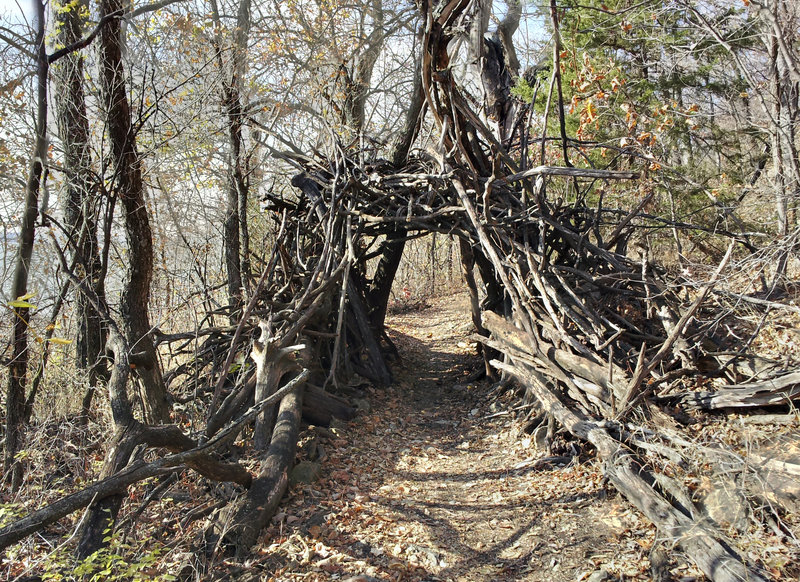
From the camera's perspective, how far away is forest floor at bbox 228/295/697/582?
138 inches

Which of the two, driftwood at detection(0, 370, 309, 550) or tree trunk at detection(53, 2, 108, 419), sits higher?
tree trunk at detection(53, 2, 108, 419)

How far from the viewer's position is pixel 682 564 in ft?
10.2

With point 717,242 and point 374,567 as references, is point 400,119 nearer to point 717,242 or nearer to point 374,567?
point 717,242

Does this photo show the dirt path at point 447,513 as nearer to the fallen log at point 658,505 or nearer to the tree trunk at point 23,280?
the fallen log at point 658,505

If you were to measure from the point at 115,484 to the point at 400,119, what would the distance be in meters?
11.1

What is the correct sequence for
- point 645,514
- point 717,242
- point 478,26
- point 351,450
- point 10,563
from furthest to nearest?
point 717,242 < point 478,26 < point 351,450 < point 10,563 < point 645,514

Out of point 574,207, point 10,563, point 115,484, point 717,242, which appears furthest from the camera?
point 717,242

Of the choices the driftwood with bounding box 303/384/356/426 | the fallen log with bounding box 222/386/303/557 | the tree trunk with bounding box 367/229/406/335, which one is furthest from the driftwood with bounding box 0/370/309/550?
the tree trunk with bounding box 367/229/406/335

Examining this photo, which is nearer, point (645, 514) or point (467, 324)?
point (645, 514)

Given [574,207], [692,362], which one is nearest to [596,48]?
[574,207]

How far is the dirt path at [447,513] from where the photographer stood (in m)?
3.50

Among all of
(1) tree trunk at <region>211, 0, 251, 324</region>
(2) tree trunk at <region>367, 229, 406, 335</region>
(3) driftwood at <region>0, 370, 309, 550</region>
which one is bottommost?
(3) driftwood at <region>0, 370, 309, 550</region>

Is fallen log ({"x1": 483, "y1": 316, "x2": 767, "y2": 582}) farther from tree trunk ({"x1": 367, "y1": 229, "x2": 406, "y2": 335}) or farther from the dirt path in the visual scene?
tree trunk ({"x1": 367, "y1": 229, "x2": 406, "y2": 335})

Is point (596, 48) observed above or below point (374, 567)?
above
